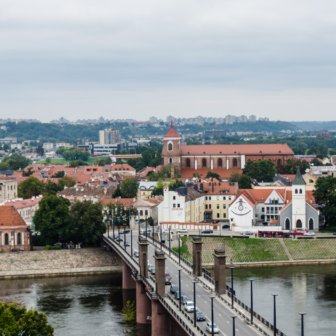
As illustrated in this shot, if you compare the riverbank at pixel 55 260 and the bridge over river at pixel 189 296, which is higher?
the bridge over river at pixel 189 296

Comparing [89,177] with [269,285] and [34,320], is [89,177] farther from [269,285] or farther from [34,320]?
[34,320]

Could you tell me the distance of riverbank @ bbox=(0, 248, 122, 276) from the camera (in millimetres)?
70250

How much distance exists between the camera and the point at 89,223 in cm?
7569

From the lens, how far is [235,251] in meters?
73.9

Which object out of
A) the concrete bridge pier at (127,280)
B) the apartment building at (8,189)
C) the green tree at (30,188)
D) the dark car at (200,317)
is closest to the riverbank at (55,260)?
the concrete bridge pier at (127,280)

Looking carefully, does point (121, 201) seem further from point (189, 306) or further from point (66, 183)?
point (189, 306)

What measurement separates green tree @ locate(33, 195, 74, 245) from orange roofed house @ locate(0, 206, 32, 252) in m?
2.27

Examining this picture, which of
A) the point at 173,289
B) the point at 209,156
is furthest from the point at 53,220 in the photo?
the point at 209,156

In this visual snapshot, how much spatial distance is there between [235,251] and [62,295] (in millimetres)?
20690

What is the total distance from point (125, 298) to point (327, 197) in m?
→ 33.9

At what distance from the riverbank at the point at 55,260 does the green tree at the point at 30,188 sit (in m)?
38.0

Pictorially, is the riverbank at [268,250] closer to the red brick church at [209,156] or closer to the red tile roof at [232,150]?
the red brick church at [209,156]

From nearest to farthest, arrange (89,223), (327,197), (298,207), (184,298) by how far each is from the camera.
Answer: (184,298) < (89,223) < (298,207) < (327,197)

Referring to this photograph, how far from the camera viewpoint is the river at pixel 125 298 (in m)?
48.8
